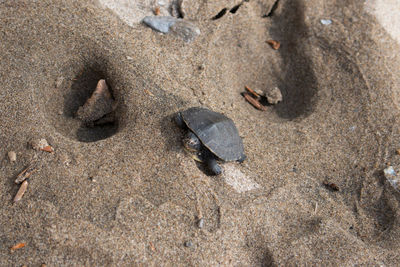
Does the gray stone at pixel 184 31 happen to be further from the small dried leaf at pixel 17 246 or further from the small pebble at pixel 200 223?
the small dried leaf at pixel 17 246

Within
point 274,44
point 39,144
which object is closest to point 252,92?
point 274,44

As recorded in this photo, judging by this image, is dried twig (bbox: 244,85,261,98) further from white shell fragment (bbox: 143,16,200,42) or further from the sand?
white shell fragment (bbox: 143,16,200,42)

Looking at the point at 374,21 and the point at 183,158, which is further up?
the point at 374,21

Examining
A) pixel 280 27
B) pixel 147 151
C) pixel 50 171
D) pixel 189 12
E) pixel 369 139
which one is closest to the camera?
pixel 50 171

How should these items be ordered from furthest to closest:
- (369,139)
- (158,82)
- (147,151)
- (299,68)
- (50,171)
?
(299,68) → (369,139) → (158,82) → (147,151) → (50,171)

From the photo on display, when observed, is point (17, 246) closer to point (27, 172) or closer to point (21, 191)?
point (21, 191)

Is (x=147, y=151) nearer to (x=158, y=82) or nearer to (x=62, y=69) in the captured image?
(x=158, y=82)

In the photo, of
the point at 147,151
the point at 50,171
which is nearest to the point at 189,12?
the point at 147,151
